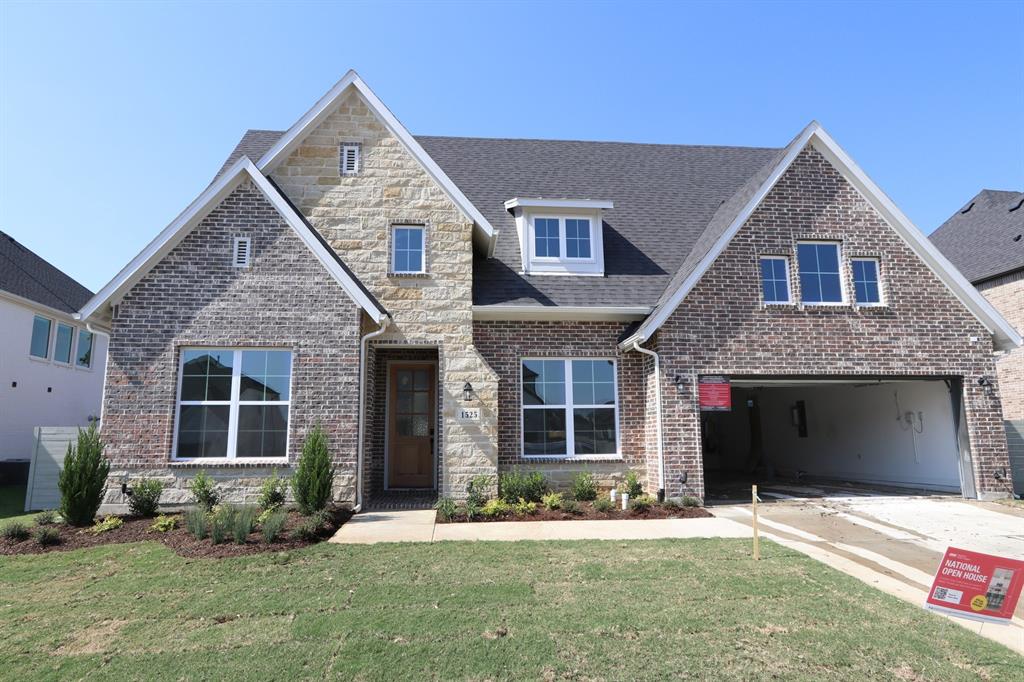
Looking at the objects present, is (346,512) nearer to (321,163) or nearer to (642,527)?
(642,527)

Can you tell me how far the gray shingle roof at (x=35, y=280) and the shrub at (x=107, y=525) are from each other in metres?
11.3

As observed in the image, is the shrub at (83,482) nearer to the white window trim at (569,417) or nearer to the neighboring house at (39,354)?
the white window trim at (569,417)

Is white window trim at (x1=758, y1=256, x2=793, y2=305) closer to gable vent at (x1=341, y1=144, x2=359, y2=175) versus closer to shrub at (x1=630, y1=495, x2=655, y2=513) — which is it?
shrub at (x1=630, y1=495, x2=655, y2=513)

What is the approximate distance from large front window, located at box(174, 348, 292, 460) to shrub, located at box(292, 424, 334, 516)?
1.08m

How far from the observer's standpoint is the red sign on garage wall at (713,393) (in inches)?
442

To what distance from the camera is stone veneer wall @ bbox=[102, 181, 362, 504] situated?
1005cm

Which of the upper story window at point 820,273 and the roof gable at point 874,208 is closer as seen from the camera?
the roof gable at point 874,208

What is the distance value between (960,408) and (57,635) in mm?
14612

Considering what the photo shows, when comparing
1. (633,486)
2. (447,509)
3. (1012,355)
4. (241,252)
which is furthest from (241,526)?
(1012,355)

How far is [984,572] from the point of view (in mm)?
4520

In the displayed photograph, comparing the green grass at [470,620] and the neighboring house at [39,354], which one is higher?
the neighboring house at [39,354]

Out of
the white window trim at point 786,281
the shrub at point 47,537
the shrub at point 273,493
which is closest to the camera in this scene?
the shrub at point 47,537

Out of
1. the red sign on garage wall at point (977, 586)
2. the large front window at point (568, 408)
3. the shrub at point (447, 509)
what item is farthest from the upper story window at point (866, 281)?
the shrub at point (447, 509)

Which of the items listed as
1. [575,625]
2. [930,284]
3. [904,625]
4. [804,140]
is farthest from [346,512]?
[930,284]
